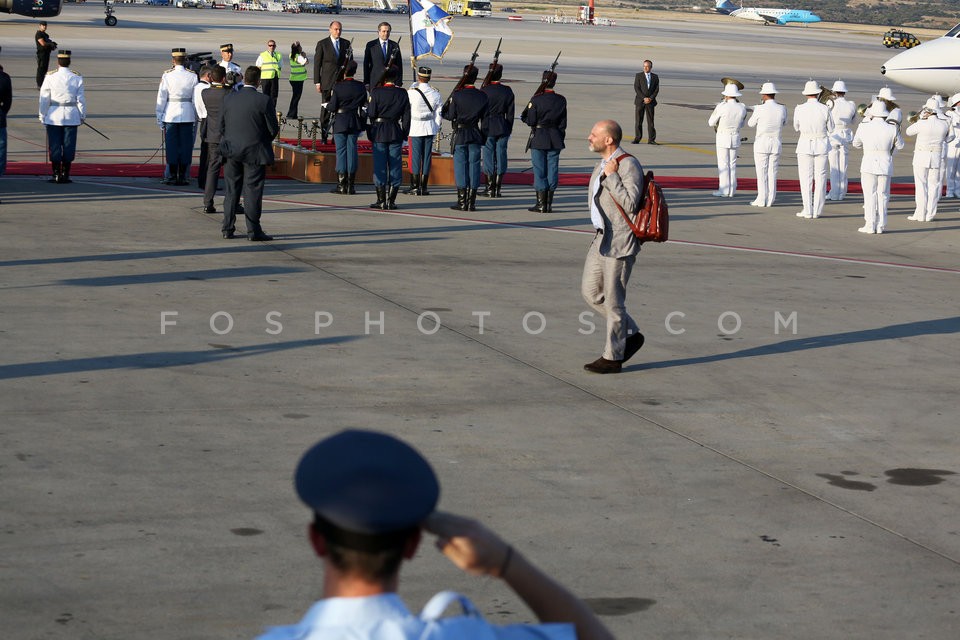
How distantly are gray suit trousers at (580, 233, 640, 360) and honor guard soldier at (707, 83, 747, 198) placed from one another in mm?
11447

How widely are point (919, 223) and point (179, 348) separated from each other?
13.3 meters

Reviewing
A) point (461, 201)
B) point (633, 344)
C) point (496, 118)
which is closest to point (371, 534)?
point (633, 344)

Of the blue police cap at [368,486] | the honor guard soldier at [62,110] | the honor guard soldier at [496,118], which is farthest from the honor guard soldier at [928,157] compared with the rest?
the blue police cap at [368,486]

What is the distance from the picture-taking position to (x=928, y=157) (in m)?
18.8

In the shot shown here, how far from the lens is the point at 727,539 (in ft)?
21.4

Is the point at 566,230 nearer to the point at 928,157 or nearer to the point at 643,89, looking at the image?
the point at 928,157

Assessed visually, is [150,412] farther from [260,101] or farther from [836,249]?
[836,249]

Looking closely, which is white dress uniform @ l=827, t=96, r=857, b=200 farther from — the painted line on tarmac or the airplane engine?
the airplane engine

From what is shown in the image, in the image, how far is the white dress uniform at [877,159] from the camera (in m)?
17.7

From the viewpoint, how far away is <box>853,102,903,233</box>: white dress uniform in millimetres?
17656

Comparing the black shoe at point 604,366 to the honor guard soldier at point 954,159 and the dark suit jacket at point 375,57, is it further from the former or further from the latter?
the honor guard soldier at point 954,159

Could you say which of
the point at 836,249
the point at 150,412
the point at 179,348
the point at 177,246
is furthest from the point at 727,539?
the point at 836,249

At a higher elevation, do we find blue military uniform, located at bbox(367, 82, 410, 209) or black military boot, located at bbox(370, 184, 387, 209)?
blue military uniform, located at bbox(367, 82, 410, 209)

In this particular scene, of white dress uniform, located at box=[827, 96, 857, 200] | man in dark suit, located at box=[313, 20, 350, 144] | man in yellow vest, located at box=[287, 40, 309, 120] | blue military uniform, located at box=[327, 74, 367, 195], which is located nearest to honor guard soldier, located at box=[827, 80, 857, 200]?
white dress uniform, located at box=[827, 96, 857, 200]
